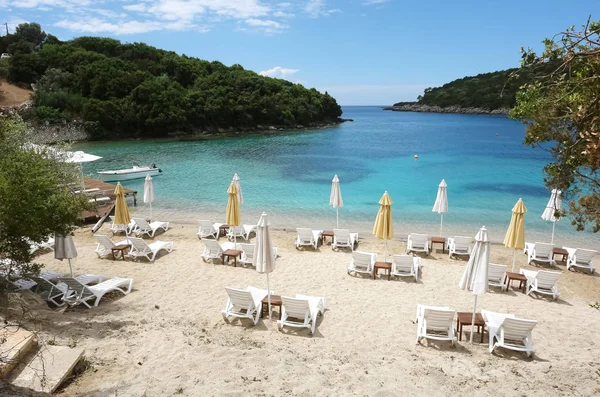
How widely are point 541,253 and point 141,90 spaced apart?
65.3 metres

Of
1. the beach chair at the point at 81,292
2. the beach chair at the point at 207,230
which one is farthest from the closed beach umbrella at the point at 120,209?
the beach chair at the point at 81,292

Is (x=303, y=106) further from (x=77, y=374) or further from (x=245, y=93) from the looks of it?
(x=77, y=374)

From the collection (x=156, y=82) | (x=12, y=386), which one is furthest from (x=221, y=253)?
(x=156, y=82)

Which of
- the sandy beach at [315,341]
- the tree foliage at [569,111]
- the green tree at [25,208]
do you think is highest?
the tree foliage at [569,111]

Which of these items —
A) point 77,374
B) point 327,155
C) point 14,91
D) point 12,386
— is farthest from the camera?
point 14,91

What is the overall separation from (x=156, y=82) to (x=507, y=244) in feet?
227

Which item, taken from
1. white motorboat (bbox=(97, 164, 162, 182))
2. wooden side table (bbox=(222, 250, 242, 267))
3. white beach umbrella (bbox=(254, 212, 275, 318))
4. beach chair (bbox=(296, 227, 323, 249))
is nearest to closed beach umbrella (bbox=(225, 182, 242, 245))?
wooden side table (bbox=(222, 250, 242, 267))

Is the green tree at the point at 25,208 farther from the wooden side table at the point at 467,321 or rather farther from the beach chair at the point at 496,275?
the beach chair at the point at 496,275

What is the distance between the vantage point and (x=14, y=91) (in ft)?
204

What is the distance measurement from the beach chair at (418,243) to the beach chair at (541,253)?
320cm

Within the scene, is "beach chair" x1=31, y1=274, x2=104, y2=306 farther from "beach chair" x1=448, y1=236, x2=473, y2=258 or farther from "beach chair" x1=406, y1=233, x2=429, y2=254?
"beach chair" x1=448, y1=236, x2=473, y2=258

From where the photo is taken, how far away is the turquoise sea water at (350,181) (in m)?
18.3

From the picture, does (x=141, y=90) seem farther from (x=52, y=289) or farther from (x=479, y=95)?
(x=479, y=95)

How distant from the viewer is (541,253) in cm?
1237
